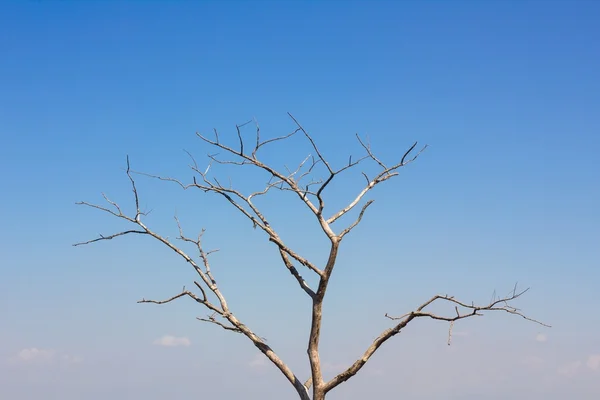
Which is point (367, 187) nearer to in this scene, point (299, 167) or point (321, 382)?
point (299, 167)

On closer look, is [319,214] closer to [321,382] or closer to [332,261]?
[332,261]

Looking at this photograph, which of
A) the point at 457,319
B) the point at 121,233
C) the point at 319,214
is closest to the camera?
the point at 457,319

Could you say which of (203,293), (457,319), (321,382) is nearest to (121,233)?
(203,293)

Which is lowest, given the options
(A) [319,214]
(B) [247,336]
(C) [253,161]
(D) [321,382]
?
(D) [321,382]

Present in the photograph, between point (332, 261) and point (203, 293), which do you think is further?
point (203, 293)

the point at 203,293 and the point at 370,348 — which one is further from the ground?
the point at 203,293

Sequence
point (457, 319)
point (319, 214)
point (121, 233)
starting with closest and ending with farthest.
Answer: point (457, 319), point (319, 214), point (121, 233)

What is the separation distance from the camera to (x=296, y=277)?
Answer: 30.7 ft

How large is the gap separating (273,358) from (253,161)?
101 inches

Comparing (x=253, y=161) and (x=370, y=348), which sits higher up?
(x=253, y=161)

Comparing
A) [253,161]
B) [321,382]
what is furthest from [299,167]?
[321,382]

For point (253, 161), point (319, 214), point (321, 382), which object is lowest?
point (321, 382)

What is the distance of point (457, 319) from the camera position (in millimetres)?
8617

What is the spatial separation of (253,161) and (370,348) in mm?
2843
